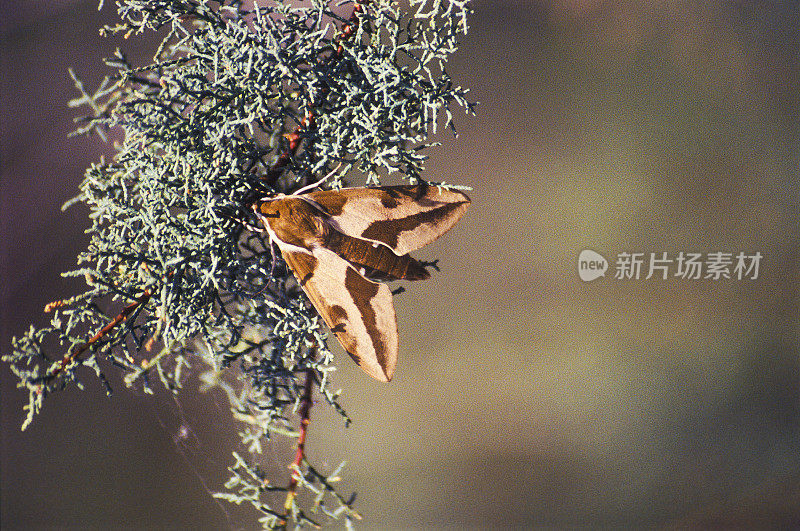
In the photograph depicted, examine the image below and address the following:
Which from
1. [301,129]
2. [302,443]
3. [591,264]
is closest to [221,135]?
[301,129]

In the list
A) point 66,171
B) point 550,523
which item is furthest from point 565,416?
point 66,171

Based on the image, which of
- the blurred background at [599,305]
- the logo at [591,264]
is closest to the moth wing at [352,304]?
the blurred background at [599,305]

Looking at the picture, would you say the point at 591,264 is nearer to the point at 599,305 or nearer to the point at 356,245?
the point at 599,305

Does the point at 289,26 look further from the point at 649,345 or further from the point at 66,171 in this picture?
the point at 649,345

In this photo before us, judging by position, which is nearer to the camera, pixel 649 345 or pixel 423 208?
pixel 423 208

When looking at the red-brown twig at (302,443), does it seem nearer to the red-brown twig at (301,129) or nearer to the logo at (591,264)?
the red-brown twig at (301,129)

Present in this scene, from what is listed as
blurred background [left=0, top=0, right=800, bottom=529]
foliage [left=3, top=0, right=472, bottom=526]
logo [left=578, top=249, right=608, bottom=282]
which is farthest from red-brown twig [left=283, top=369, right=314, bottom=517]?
logo [left=578, top=249, right=608, bottom=282]
